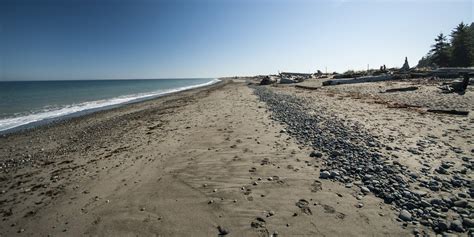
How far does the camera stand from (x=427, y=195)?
13.1 feet

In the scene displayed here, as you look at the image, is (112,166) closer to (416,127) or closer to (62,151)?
(62,151)

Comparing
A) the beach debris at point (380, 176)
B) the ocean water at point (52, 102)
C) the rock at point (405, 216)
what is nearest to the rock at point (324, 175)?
the beach debris at point (380, 176)

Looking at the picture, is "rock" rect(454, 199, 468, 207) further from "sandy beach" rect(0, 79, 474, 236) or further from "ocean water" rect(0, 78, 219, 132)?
"ocean water" rect(0, 78, 219, 132)

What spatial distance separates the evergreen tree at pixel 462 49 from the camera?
127ft

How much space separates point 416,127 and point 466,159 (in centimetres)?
305

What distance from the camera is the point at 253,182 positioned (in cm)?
500

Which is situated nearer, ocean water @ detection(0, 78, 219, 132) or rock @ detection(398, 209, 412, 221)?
rock @ detection(398, 209, 412, 221)

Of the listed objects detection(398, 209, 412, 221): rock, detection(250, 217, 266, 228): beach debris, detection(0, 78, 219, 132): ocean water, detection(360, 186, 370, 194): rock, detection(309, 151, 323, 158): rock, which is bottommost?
detection(250, 217, 266, 228): beach debris

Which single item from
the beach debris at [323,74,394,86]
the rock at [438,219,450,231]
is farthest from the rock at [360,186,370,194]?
the beach debris at [323,74,394,86]

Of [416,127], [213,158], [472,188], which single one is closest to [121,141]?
[213,158]

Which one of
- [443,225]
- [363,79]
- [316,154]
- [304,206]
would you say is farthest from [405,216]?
[363,79]

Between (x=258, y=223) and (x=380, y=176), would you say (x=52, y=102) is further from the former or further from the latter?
(x=380, y=176)

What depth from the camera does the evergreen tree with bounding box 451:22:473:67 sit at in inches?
1523

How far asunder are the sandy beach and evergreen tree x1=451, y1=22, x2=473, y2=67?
45483 mm
